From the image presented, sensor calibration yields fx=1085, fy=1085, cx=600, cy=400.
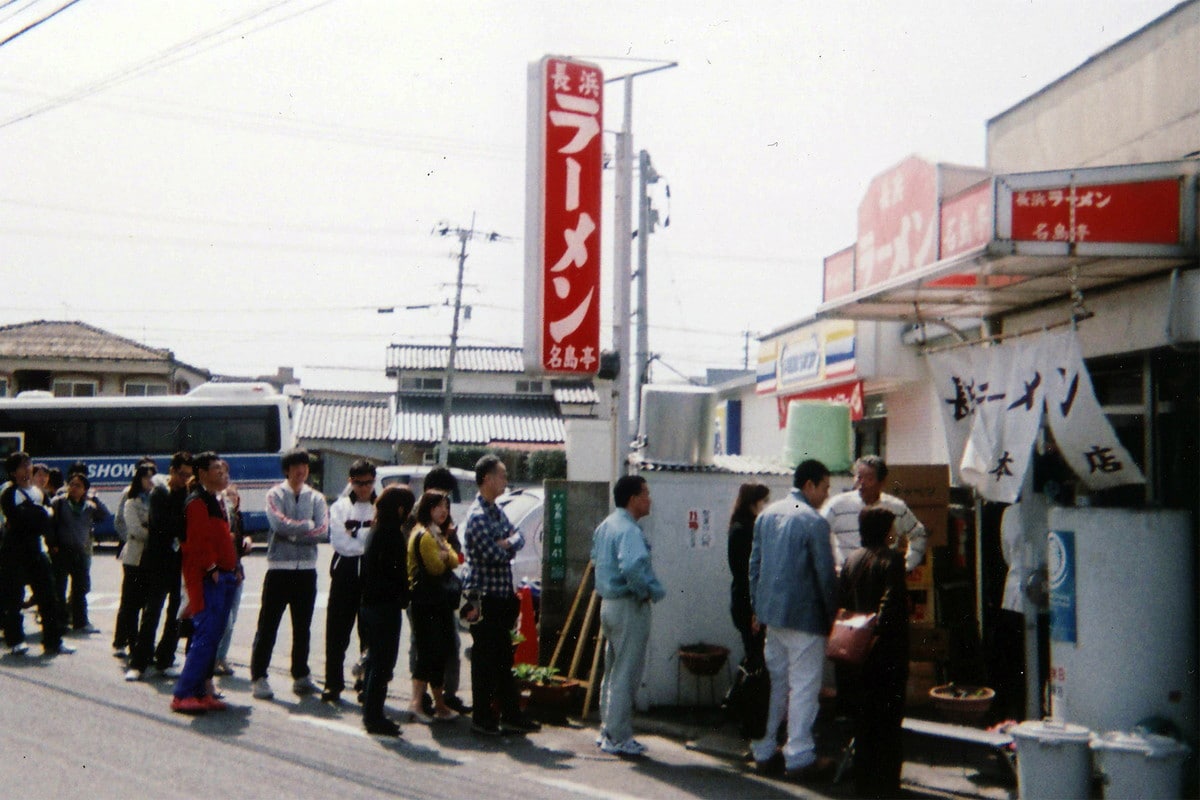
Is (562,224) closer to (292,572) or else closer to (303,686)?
(292,572)

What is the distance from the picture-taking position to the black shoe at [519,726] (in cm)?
780

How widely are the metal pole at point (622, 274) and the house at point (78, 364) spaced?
36.4 meters

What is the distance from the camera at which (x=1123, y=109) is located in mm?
7797

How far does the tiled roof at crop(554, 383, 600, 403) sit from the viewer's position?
4241 centimetres

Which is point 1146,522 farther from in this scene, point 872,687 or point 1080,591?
point 872,687

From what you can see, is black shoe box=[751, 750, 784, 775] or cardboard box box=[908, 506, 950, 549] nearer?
black shoe box=[751, 750, 784, 775]

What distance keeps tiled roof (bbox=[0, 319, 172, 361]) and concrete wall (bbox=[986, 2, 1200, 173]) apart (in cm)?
4044

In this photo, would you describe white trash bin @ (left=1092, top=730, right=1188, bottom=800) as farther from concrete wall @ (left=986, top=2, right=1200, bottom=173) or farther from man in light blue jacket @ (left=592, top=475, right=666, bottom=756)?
concrete wall @ (left=986, top=2, right=1200, bottom=173)

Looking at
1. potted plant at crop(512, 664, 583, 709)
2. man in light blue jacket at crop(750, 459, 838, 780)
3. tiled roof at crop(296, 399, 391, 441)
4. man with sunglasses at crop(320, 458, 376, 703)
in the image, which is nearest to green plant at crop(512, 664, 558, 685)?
potted plant at crop(512, 664, 583, 709)

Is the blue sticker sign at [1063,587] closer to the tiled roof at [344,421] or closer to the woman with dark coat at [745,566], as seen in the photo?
the woman with dark coat at [745,566]

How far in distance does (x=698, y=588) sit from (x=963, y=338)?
9.43 feet

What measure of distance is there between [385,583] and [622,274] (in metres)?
3.62

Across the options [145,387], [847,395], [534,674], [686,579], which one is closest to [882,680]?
[686,579]

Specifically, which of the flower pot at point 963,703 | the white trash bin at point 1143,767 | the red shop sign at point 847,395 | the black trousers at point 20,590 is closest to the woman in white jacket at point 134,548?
the black trousers at point 20,590
